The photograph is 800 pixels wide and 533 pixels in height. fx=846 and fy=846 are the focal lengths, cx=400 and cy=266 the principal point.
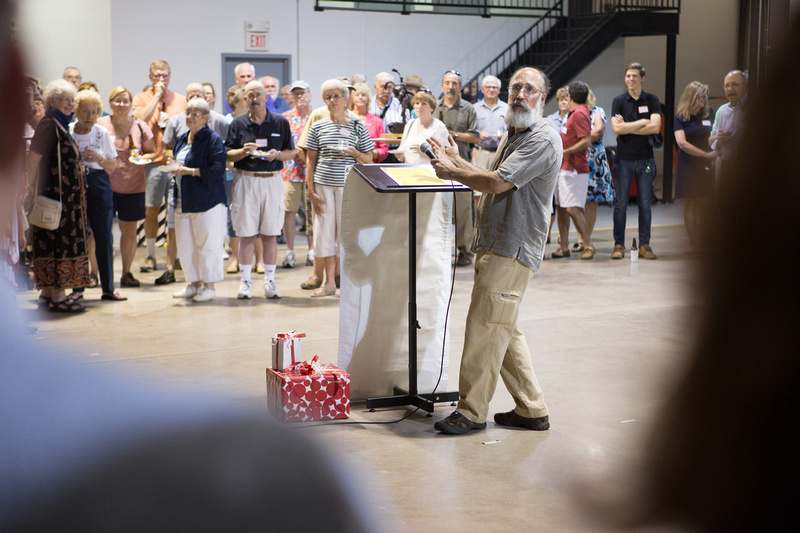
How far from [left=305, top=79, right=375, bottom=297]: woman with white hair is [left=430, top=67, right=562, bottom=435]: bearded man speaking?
3.29m

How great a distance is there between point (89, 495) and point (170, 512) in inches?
2.1

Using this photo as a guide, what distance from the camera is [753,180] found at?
0.48 m

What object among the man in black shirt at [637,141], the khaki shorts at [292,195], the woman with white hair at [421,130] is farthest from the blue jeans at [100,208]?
the man in black shirt at [637,141]

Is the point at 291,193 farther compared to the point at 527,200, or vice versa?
the point at 291,193

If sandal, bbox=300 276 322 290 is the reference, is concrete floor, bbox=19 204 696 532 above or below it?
below

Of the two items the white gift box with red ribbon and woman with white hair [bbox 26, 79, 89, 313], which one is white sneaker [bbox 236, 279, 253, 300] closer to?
woman with white hair [bbox 26, 79, 89, 313]

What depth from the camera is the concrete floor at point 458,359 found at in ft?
3.46

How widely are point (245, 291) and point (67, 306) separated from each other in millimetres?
1443

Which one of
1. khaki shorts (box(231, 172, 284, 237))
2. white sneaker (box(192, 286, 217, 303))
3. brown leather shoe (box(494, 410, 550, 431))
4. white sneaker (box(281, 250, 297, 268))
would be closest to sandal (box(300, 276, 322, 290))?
khaki shorts (box(231, 172, 284, 237))

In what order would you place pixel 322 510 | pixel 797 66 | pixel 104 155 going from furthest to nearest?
pixel 104 155 → pixel 322 510 → pixel 797 66

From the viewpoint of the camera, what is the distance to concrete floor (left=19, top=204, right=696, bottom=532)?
3.46 ft

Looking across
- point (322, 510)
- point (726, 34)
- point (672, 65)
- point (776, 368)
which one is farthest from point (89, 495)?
point (726, 34)

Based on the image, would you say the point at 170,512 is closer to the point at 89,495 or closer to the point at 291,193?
the point at 89,495

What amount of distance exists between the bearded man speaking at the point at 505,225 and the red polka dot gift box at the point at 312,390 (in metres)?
0.57
